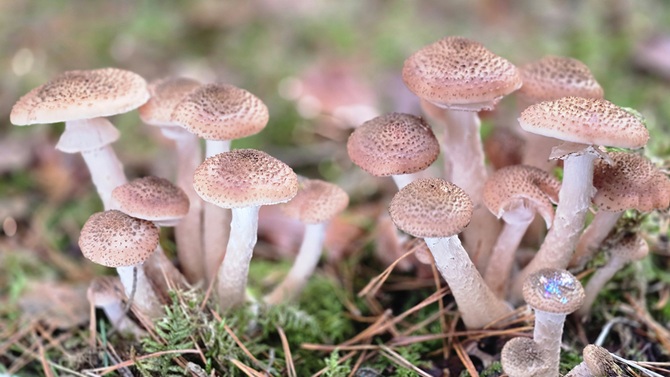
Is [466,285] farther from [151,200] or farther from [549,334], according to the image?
[151,200]

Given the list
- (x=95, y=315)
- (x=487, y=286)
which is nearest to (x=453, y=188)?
(x=487, y=286)

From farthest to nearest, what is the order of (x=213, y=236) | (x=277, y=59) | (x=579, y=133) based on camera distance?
(x=277, y=59) → (x=213, y=236) → (x=579, y=133)

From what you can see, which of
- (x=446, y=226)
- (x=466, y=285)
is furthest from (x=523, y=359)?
(x=446, y=226)

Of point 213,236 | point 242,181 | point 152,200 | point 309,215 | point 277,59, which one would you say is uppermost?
point 242,181

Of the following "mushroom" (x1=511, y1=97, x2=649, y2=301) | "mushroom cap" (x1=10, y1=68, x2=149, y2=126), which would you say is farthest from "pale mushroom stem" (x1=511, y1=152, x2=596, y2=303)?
"mushroom cap" (x1=10, y1=68, x2=149, y2=126)

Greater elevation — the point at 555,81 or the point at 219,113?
the point at 555,81

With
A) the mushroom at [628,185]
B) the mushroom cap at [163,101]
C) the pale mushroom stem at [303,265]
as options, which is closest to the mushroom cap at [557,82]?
the mushroom at [628,185]
